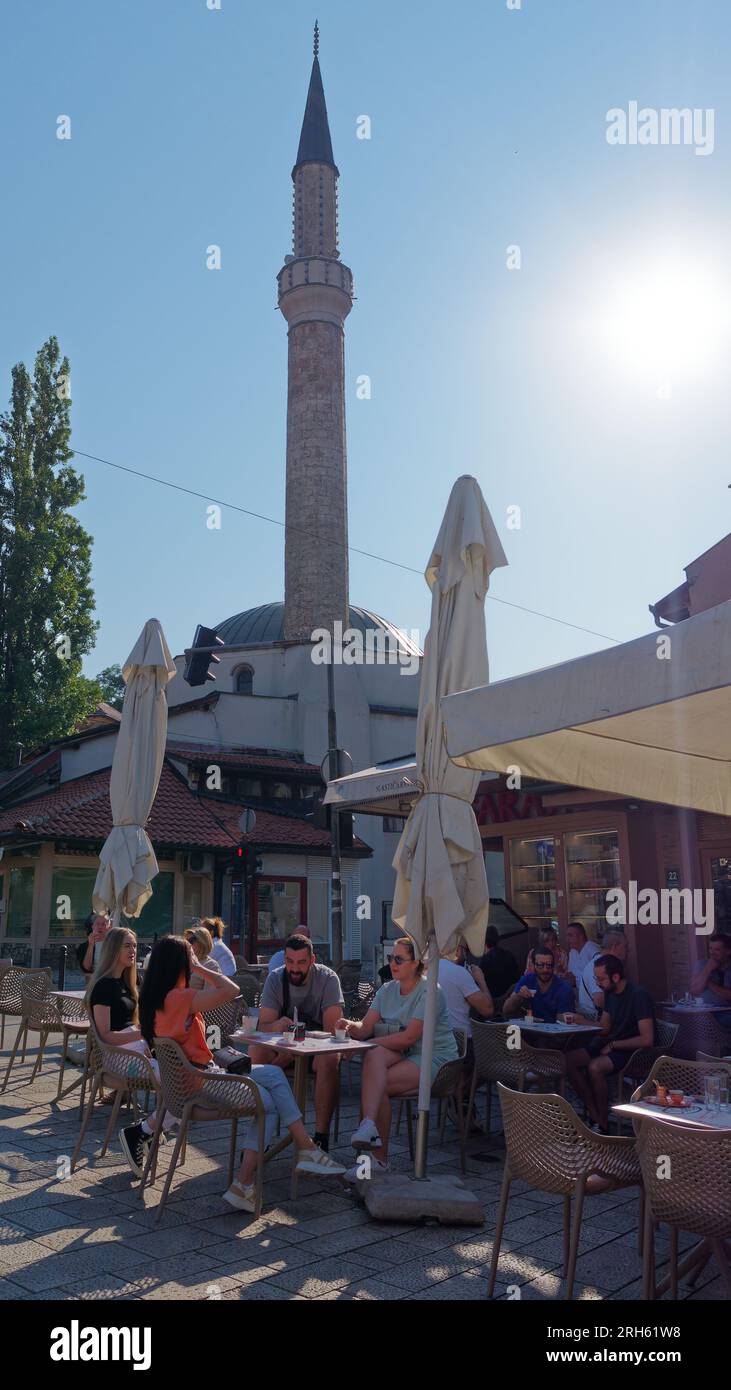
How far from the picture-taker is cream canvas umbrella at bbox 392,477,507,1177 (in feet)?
20.1

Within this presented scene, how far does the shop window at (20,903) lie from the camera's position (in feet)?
67.1

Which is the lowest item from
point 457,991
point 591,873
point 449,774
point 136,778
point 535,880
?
point 457,991

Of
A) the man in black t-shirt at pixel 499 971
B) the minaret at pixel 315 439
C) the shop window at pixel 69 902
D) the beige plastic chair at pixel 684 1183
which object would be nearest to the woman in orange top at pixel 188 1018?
the beige plastic chair at pixel 684 1183

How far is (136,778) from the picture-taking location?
1026 cm

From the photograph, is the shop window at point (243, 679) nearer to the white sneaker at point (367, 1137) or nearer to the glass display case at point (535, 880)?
the glass display case at point (535, 880)


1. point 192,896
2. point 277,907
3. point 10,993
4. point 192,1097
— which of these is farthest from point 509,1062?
point 277,907

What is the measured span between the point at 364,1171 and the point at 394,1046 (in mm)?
972

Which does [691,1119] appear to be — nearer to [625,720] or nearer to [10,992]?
[625,720]

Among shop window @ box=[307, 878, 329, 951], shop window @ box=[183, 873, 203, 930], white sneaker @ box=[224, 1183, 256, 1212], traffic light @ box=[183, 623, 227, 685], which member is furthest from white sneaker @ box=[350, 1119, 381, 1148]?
shop window @ box=[307, 878, 329, 951]

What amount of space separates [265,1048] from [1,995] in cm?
436
